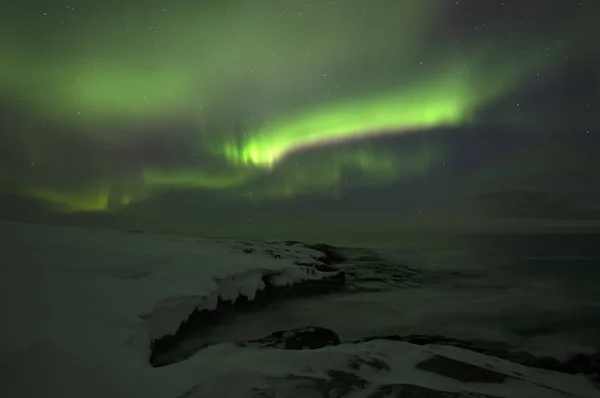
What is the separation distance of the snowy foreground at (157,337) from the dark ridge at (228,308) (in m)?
0.05

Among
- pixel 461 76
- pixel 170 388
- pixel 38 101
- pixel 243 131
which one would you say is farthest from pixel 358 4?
pixel 170 388

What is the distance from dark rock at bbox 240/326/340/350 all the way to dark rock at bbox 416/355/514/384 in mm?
442

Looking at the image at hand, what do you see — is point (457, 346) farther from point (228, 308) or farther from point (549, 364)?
point (228, 308)

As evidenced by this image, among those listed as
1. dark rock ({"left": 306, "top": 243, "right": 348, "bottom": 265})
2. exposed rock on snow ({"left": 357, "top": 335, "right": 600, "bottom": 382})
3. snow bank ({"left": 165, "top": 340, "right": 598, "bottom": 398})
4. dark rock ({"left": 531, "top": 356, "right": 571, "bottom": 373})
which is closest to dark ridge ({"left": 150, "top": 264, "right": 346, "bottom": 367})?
dark rock ({"left": 306, "top": 243, "right": 348, "bottom": 265})

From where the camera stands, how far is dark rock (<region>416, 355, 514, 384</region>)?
1751 millimetres

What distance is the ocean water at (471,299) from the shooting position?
218cm

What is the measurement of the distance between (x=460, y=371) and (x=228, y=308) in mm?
1253

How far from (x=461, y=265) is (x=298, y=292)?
945mm

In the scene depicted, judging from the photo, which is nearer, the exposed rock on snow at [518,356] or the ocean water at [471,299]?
the exposed rock on snow at [518,356]

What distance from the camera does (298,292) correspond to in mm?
2762

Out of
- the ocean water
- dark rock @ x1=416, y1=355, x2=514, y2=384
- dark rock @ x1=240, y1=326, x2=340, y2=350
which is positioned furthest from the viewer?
the ocean water

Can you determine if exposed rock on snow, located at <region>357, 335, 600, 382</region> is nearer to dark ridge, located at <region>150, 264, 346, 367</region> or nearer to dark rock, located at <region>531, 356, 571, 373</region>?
dark rock, located at <region>531, 356, 571, 373</region>

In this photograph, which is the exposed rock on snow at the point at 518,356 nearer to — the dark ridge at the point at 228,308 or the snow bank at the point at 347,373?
the snow bank at the point at 347,373

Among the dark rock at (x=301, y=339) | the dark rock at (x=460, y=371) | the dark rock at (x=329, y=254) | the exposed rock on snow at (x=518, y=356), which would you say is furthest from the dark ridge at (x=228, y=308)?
the dark rock at (x=460, y=371)
